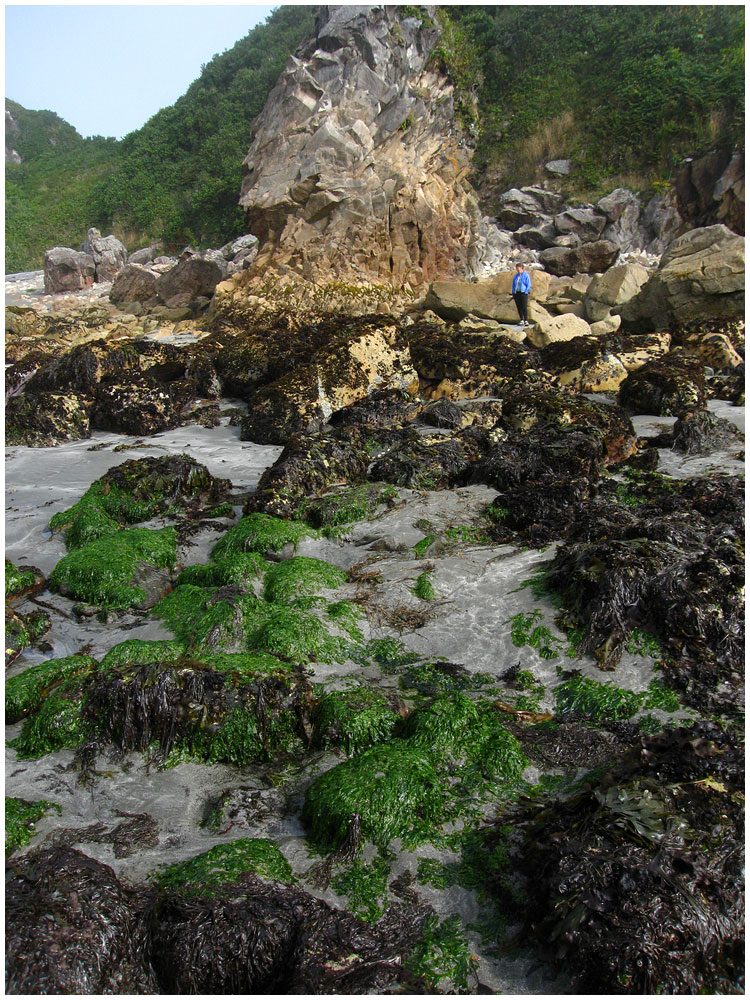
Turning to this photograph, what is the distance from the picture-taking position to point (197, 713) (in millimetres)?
4180

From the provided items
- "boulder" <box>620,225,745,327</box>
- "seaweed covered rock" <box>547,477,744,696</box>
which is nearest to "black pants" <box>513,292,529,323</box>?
"boulder" <box>620,225,745,327</box>

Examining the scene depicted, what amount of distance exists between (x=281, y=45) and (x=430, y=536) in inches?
1682

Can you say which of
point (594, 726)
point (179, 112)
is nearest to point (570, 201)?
point (179, 112)

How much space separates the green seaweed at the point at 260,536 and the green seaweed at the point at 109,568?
53 centimetres

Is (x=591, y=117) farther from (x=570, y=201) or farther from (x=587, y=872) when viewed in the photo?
(x=587, y=872)

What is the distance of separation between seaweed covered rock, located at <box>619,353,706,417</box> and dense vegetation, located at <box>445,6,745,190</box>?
20596 millimetres

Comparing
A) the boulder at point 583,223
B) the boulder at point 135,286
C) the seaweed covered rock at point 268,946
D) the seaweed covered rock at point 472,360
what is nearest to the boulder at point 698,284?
the seaweed covered rock at point 472,360

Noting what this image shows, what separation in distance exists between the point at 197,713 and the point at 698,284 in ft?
45.7

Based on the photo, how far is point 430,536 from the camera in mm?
6555

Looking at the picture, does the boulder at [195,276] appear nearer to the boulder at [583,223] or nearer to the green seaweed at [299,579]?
the boulder at [583,223]

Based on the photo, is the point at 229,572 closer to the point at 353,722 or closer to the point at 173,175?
the point at 353,722

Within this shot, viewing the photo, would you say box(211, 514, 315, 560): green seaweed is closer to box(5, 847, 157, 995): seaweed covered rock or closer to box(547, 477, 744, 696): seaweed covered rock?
box(547, 477, 744, 696): seaweed covered rock

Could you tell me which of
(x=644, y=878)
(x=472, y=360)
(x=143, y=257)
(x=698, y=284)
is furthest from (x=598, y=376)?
(x=143, y=257)

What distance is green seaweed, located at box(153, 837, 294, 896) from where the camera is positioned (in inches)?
119
